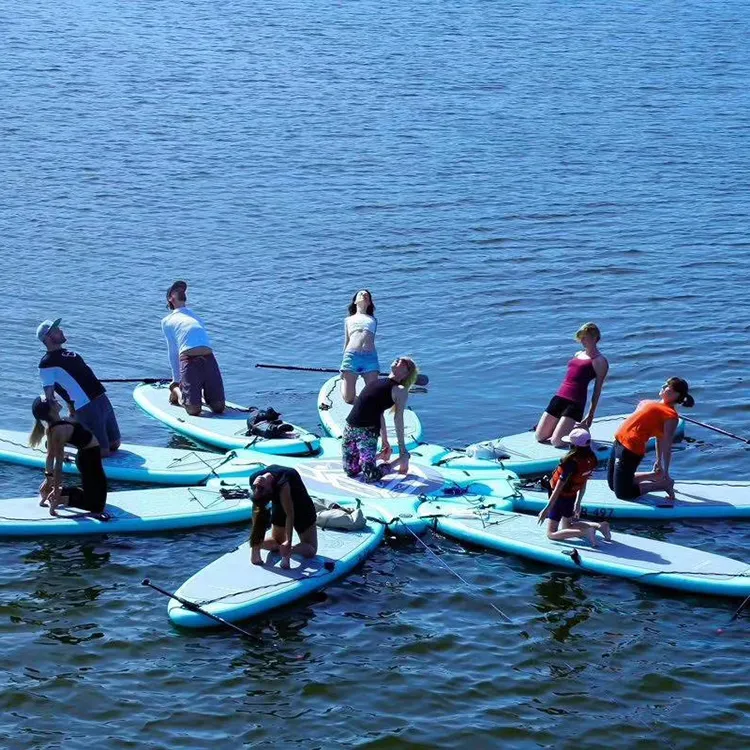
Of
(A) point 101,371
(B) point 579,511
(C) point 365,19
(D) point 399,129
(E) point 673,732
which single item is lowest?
(E) point 673,732

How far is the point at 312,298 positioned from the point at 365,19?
27.1 meters

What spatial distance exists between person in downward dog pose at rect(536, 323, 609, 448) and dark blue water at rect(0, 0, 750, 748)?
171 cm

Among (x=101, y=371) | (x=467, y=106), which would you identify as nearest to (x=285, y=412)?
(x=101, y=371)

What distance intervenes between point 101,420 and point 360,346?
3665 mm

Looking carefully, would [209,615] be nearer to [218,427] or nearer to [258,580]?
[258,580]

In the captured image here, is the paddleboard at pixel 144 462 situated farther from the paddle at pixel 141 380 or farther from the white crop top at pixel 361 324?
the white crop top at pixel 361 324

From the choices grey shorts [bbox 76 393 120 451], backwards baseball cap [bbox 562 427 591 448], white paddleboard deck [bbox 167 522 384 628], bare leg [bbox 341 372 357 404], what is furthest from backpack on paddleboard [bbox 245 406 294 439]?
backwards baseball cap [bbox 562 427 591 448]

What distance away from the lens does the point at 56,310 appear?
989 inches

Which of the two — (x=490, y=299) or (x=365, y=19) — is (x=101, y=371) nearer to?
(x=490, y=299)

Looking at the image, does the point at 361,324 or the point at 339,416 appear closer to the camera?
the point at 361,324

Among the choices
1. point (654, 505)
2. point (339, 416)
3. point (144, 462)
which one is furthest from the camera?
point (339, 416)

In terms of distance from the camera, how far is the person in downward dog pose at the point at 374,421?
16.3 metres

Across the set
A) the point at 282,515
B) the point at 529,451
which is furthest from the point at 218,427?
the point at 282,515

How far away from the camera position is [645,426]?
635 inches
